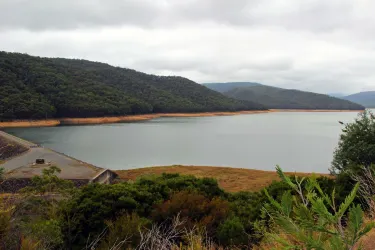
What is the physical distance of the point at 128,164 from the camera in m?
30.2

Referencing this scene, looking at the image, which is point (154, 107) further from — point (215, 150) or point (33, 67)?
point (215, 150)

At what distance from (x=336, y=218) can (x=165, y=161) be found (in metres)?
30.9

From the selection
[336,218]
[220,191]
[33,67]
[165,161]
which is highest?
[33,67]

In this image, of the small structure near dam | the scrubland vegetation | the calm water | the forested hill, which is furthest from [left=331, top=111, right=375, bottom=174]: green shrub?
the forested hill

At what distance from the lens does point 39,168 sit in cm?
2200

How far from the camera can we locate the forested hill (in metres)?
70.2

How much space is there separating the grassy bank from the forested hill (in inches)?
1866

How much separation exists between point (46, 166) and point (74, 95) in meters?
65.1

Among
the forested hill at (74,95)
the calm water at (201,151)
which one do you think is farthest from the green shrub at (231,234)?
the forested hill at (74,95)

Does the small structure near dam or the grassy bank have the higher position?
the small structure near dam

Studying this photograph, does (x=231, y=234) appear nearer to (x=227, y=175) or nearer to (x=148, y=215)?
(x=148, y=215)

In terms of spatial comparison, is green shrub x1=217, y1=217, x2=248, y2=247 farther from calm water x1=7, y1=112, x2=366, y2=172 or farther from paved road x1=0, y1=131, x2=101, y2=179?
calm water x1=7, y1=112, x2=366, y2=172

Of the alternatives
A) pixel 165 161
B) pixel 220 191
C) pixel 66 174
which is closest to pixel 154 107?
pixel 165 161

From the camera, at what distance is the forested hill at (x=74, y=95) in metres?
70.2
